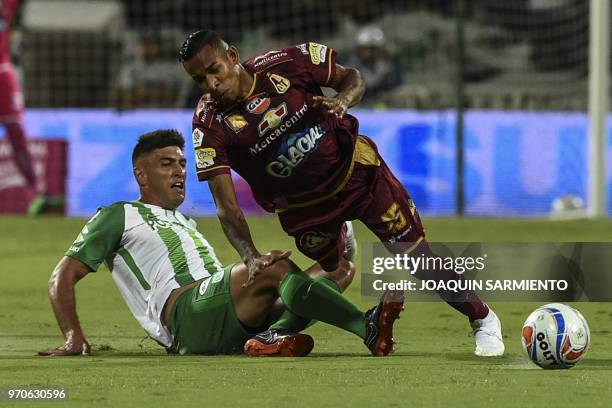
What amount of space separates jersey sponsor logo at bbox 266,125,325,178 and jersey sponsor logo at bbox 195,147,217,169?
39cm

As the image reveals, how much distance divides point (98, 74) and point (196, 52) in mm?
14979

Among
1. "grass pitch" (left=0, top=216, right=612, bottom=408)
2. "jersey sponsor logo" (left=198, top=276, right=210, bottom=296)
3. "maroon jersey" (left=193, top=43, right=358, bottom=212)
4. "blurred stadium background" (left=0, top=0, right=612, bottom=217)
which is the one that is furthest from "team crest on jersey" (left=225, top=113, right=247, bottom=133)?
"blurred stadium background" (left=0, top=0, right=612, bottom=217)

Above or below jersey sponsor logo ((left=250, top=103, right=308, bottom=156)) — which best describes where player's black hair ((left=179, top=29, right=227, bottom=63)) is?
above

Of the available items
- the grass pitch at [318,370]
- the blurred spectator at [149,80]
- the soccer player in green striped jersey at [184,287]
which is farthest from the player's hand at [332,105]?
the blurred spectator at [149,80]

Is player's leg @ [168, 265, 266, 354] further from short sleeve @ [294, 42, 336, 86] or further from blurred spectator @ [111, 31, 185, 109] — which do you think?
blurred spectator @ [111, 31, 185, 109]

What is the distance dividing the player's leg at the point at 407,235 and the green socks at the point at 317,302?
1.49ft

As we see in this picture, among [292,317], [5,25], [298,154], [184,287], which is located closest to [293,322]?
[292,317]

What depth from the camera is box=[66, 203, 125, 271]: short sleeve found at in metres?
7.25

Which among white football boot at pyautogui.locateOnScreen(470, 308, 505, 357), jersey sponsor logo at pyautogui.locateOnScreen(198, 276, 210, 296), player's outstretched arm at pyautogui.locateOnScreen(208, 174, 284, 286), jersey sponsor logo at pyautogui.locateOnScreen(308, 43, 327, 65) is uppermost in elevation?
jersey sponsor logo at pyautogui.locateOnScreen(308, 43, 327, 65)

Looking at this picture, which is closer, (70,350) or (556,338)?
(556,338)

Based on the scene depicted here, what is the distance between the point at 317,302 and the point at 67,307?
4.34 ft

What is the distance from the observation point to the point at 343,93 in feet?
22.9

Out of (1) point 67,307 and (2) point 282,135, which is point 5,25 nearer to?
(1) point 67,307

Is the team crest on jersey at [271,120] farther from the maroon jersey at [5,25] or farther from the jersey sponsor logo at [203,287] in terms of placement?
the maroon jersey at [5,25]
